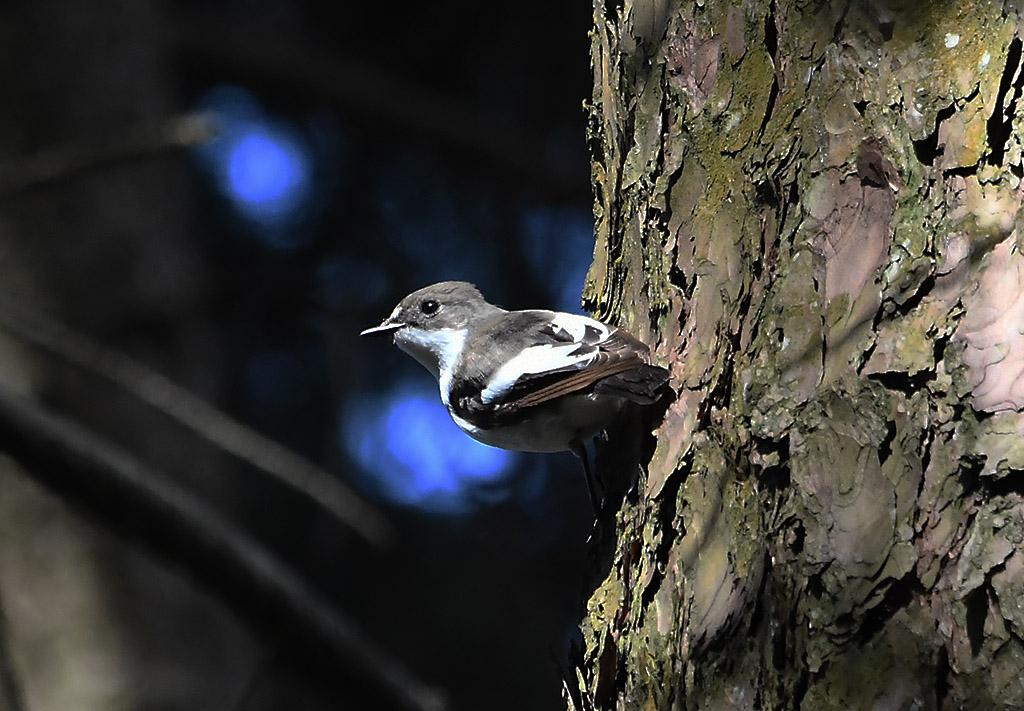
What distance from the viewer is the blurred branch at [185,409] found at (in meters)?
2.36

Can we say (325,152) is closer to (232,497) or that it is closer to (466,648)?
(232,497)

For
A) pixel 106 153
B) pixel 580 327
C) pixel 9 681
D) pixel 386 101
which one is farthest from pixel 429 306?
pixel 386 101

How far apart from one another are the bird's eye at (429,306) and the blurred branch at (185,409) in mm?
845

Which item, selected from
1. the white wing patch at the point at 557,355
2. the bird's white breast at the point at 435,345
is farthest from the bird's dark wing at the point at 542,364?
the bird's white breast at the point at 435,345

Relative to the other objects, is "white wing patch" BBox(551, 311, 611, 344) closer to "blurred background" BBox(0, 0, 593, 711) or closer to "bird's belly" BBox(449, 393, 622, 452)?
"bird's belly" BBox(449, 393, 622, 452)

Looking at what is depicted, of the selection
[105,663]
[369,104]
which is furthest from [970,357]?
[369,104]

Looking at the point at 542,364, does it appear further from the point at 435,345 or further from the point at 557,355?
the point at 435,345

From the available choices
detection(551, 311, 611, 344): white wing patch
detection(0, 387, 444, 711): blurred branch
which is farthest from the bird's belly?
detection(0, 387, 444, 711): blurred branch

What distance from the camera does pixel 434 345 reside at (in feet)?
10.5

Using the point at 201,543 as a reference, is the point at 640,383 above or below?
below

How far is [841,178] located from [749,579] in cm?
66

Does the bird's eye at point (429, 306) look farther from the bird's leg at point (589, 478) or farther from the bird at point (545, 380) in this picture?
the bird's leg at point (589, 478)

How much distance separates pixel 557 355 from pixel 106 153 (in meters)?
1.01

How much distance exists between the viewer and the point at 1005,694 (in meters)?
1.38
